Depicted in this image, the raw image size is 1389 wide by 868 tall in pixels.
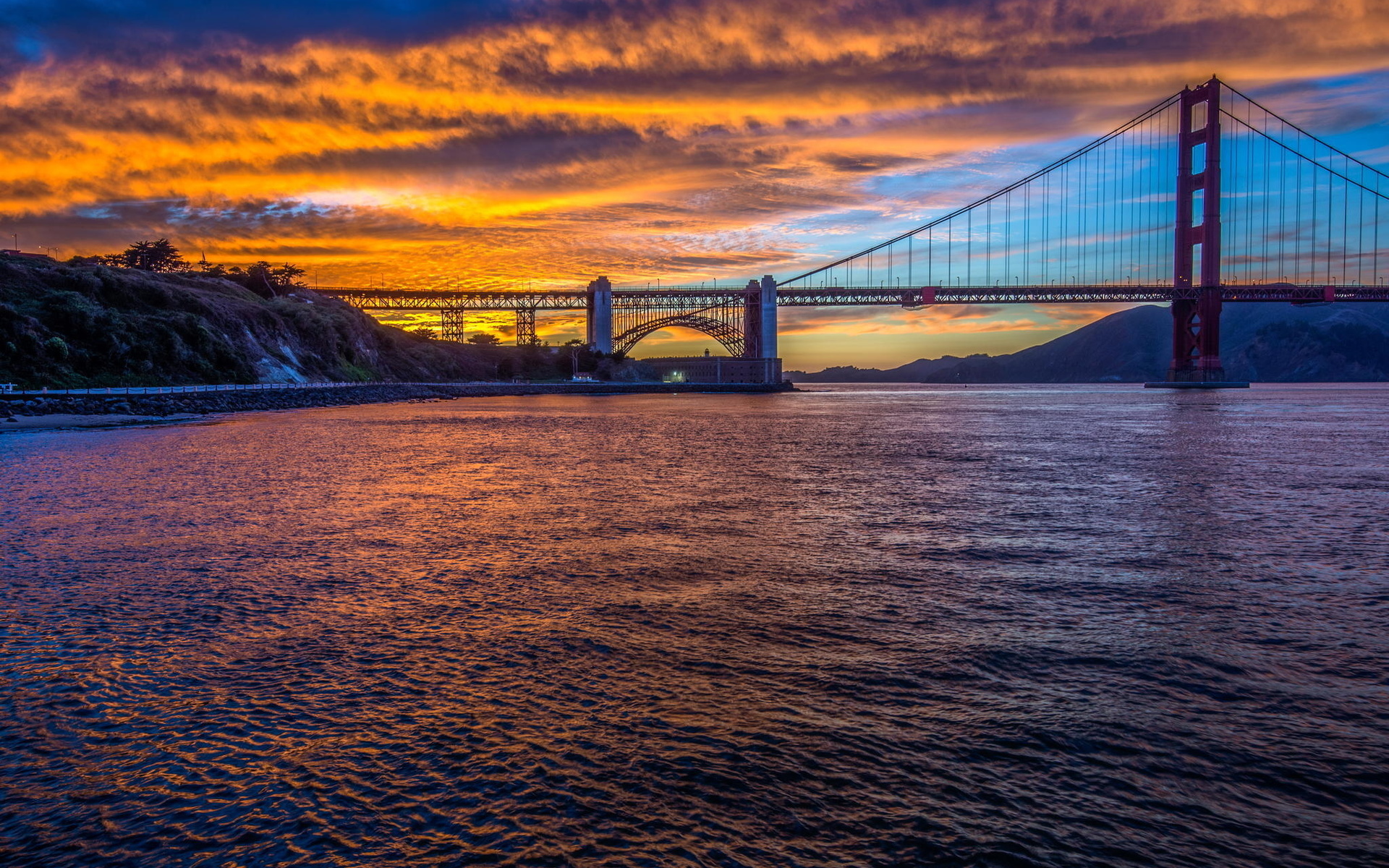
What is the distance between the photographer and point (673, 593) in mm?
8945

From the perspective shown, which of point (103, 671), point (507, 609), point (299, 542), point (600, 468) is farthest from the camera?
point (600, 468)

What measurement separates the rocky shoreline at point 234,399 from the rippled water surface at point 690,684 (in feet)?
105

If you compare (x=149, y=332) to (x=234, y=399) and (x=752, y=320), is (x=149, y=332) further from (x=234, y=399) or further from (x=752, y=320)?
(x=752, y=320)

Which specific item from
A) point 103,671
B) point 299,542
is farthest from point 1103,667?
point 299,542

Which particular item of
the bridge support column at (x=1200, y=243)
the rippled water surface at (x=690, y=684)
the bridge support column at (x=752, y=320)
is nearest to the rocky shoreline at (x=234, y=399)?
the rippled water surface at (x=690, y=684)

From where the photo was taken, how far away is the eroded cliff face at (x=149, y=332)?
167 ft

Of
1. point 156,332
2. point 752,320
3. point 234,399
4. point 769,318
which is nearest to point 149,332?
point 156,332

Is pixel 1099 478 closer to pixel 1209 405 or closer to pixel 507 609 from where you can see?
pixel 507 609

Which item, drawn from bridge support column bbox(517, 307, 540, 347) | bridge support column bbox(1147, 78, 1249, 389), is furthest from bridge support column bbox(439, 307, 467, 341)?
bridge support column bbox(1147, 78, 1249, 389)

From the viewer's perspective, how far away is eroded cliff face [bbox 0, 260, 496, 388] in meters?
50.8

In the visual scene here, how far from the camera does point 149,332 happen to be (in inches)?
2323

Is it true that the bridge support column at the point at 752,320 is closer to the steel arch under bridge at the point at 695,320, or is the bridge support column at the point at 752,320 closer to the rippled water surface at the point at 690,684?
the steel arch under bridge at the point at 695,320

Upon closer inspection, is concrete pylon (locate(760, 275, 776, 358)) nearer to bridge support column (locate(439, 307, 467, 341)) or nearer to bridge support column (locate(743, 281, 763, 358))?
bridge support column (locate(743, 281, 763, 358))

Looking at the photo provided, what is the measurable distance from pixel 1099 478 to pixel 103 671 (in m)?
21.1
